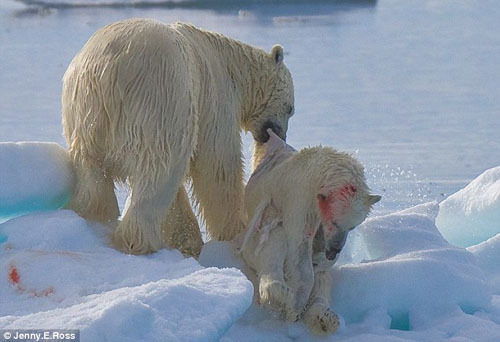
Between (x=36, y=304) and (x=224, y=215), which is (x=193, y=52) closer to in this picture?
(x=224, y=215)

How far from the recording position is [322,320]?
3.97 metres

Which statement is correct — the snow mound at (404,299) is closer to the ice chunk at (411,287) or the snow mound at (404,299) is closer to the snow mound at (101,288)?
the ice chunk at (411,287)

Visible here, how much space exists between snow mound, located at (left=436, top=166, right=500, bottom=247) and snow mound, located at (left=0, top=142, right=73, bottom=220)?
2256 mm

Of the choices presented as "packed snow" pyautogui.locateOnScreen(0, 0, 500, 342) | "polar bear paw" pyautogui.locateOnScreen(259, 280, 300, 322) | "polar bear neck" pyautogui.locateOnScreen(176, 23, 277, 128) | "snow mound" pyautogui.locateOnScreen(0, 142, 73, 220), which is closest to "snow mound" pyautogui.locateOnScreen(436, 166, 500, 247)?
"packed snow" pyautogui.locateOnScreen(0, 0, 500, 342)

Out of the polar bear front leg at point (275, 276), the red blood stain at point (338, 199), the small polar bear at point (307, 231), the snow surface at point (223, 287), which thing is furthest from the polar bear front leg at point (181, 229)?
the red blood stain at point (338, 199)

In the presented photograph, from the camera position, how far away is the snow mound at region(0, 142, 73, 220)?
456cm

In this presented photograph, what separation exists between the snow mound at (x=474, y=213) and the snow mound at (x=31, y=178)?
226cm

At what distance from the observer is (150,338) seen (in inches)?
123

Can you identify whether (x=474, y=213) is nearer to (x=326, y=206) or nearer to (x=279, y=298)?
(x=326, y=206)

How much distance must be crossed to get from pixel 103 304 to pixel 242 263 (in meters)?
1.22

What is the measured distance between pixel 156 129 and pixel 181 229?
827 mm

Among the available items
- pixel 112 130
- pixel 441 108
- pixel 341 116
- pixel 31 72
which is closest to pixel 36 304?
pixel 112 130

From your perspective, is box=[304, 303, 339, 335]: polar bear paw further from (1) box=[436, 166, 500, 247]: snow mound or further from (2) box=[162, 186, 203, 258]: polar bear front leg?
(1) box=[436, 166, 500, 247]: snow mound

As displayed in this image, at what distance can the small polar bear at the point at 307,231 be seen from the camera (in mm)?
4027
